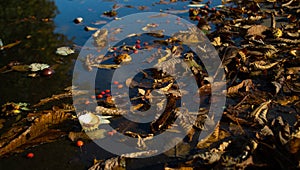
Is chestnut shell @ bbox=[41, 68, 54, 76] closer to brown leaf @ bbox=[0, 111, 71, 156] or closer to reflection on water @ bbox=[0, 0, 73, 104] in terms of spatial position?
reflection on water @ bbox=[0, 0, 73, 104]

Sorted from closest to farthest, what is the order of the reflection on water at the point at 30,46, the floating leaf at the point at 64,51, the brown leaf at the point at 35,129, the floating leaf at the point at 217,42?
the brown leaf at the point at 35,129, the reflection on water at the point at 30,46, the floating leaf at the point at 217,42, the floating leaf at the point at 64,51

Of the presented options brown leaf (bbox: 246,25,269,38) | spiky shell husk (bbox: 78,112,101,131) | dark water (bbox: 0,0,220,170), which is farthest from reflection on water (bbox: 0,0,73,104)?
brown leaf (bbox: 246,25,269,38)

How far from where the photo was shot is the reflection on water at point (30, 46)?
356 cm

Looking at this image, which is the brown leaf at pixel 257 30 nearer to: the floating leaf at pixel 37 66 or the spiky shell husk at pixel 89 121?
the spiky shell husk at pixel 89 121

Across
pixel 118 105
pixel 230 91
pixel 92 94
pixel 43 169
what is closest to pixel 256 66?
pixel 230 91

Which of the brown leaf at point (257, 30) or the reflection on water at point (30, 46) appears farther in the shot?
the brown leaf at point (257, 30)

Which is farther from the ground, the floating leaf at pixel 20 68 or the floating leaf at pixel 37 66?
the floating leaf at pixel 37 66

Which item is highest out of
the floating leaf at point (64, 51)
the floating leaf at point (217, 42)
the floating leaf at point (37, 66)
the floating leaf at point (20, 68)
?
the floating leaf at point (217, 42)

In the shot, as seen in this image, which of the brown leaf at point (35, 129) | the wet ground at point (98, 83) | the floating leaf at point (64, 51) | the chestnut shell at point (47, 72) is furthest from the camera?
the floating leaf at point (64, 51)

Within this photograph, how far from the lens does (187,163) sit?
2432mm

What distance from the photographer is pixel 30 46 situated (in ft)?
15.1

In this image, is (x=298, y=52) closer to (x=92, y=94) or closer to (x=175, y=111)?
(x=175, y=111)

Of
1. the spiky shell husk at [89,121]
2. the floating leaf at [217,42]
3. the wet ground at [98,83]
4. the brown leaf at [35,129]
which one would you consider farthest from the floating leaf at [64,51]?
the floating leaf at [217,42]

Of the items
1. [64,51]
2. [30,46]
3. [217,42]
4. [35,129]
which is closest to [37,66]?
[64,51]
